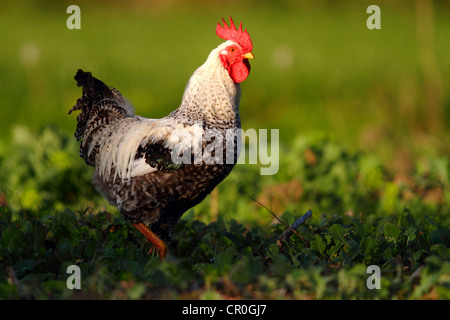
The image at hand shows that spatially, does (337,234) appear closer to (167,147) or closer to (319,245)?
(319,245)

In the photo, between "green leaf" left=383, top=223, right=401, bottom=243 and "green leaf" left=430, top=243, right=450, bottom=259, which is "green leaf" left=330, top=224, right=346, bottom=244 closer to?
"green leaf" left=383, top=223, right=401, bottom=243

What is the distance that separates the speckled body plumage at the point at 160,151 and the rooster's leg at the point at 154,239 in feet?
0.27

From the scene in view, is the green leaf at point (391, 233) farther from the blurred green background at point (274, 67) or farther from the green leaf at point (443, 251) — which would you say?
the blurred green background at point (274, 67)

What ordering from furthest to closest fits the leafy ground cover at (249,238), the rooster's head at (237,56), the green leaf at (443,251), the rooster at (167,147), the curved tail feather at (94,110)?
the curved tail feather at (94,110) → the rooster's head at (237,56) → the rooster at (167,147) → the green leaf at (443,251) → the leafy ground cover at (249,238)

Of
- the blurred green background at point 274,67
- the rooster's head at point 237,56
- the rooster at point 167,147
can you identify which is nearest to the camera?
the rooster at point 167,147

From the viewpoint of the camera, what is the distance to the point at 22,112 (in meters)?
11.6

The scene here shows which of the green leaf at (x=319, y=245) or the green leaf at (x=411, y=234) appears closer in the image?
the green leaf at (x=319, y=245)

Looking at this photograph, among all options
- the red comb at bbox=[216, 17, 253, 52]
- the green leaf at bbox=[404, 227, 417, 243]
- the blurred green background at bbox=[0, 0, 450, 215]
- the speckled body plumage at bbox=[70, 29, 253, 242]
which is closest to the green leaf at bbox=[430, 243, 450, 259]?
the green leaf at bbox=[404, 227, 417, 243]

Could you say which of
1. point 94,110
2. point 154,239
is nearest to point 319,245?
point 154,239

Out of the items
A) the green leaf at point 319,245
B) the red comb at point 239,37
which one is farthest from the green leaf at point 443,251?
the red comb at point 239,37

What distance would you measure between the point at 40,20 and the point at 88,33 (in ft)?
8.79

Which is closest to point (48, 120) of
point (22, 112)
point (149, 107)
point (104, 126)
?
point (22, 112)

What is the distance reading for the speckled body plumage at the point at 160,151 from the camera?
14.8 feet
